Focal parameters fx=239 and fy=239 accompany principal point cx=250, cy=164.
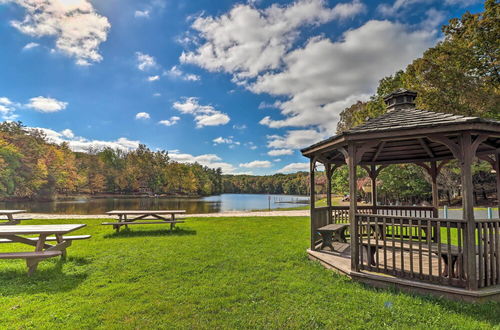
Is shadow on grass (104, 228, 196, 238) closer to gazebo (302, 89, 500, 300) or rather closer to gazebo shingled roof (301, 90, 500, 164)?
gazebo (302, 89, 500, 300)

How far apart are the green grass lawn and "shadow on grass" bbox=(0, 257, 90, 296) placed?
0.05ft

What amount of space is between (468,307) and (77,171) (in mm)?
55806

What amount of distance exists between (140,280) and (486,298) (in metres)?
5.18

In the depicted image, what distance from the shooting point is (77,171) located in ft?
150

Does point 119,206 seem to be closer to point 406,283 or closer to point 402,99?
point 402,99

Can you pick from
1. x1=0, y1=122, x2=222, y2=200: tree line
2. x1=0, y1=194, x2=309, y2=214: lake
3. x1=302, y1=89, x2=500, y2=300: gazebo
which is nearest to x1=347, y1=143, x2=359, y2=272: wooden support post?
x1=302, y1=89, x2=500, y2=300: gazebo

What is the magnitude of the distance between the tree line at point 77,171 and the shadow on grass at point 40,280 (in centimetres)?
2878

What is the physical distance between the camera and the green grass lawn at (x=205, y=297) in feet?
9.24

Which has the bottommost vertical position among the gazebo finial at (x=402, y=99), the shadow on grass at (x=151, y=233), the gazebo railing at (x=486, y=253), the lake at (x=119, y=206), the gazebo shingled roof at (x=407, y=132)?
→ the lake at (x=119, y=206)

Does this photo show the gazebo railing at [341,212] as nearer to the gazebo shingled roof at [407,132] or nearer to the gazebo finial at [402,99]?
the gazebo shingled roof at [407,132]

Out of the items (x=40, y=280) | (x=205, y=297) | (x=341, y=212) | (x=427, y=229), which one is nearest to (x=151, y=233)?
(x=40, y=280)

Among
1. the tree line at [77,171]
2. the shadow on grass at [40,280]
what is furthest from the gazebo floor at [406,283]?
the tree line at [77,171]

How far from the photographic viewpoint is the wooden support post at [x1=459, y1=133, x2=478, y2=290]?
3.28 m

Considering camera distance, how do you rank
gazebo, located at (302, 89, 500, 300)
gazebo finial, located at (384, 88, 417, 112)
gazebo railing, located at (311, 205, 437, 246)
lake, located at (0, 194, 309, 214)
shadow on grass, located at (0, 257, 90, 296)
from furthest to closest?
lake, located at (0, 194, 309, 214), gazebo railing, located at (311, 205, 437, 246), gazebo finial, located at (384, 88, 417, 112), shadow on grass, located at (0, 257, 90, 296), gazebo, located at (302, 89, 500, 300)
